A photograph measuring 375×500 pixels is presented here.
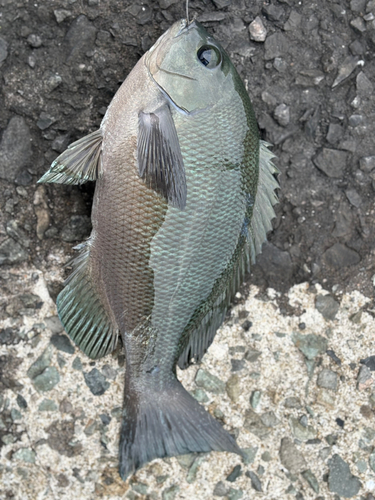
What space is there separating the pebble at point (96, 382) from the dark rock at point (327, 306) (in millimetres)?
1036

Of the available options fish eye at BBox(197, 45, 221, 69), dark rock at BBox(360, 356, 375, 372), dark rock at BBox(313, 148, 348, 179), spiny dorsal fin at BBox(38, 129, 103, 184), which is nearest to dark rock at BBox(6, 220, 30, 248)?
spiny dorsal fin at BBox(38, 129, 103, 184)

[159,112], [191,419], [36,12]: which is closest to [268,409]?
[191,419]

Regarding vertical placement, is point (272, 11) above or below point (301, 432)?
above

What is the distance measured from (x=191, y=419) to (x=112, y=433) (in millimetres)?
436

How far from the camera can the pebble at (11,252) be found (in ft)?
6.99

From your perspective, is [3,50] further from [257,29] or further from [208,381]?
[208,381]

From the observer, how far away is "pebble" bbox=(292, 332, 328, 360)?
230 centimetres

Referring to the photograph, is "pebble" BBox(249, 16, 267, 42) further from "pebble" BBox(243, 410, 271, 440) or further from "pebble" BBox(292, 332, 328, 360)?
"pebble" BBox(243, 410, 271, 440)

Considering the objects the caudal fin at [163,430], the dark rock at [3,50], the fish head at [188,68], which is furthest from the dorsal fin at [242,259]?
the dark rock at [3,50]

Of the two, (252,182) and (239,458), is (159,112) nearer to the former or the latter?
(252,182)

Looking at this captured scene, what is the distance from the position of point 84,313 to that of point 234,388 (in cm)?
79

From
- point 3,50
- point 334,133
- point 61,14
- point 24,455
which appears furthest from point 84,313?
point 334,133

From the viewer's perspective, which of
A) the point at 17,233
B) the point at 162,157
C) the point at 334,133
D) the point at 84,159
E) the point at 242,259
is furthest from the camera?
the point at 334,133

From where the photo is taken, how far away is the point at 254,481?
2.28m
